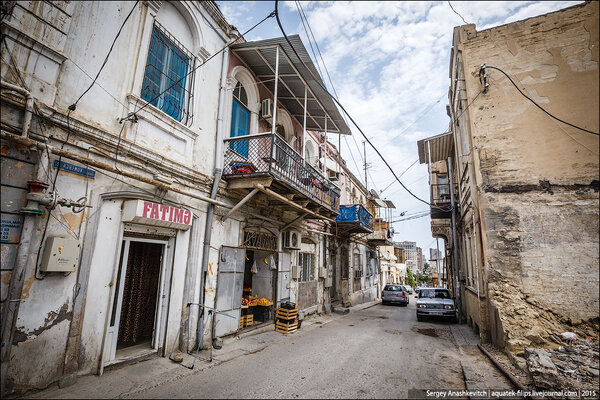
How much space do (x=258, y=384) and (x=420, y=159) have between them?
1398 centimetres

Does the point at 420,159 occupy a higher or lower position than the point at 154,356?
higher

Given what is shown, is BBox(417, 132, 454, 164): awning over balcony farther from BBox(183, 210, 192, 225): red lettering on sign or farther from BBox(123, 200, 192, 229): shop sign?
BBox(123, 200, 192, 229): shop sign

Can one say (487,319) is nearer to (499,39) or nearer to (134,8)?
(499,39)

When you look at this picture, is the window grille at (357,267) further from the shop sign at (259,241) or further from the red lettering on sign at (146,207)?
the red lettering on sign at (146,207)

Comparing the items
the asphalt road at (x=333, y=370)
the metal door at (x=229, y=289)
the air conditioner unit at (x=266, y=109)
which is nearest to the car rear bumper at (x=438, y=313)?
the asphalt road at (x=333, y=370)

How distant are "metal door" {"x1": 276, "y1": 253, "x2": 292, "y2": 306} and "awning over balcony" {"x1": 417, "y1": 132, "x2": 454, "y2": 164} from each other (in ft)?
25.3

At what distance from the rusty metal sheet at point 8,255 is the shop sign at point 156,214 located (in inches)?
60.5

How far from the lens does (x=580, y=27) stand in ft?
22.7

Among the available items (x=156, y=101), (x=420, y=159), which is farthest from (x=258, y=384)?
(x=420, y=159)

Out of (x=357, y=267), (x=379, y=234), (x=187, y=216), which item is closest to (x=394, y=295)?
(x=357, y=267)

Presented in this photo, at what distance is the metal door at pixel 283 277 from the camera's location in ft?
31.9

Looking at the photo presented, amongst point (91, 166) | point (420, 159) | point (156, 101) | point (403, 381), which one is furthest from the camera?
point (420, 159)

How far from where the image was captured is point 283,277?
394 inches

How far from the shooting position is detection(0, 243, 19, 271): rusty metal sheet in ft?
11.9
